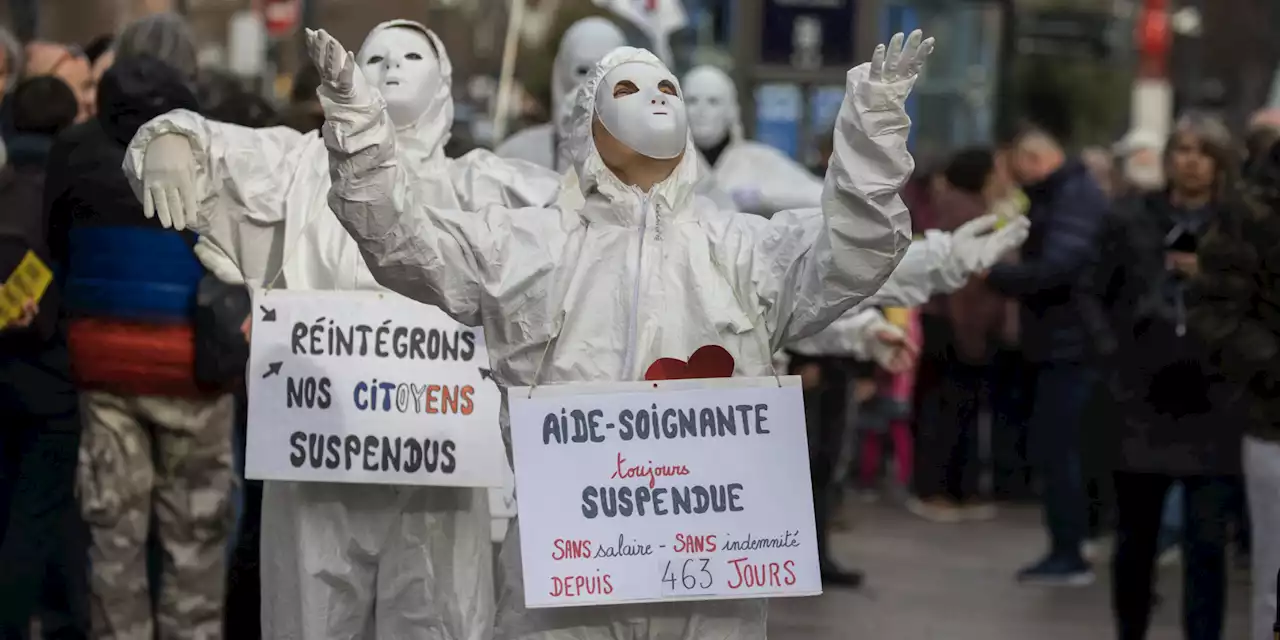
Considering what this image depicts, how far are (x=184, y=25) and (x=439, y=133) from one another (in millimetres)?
2024

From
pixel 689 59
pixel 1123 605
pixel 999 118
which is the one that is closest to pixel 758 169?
pixel 1123 605

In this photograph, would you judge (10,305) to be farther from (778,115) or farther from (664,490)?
(778,115)

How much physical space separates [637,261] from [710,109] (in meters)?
4.81

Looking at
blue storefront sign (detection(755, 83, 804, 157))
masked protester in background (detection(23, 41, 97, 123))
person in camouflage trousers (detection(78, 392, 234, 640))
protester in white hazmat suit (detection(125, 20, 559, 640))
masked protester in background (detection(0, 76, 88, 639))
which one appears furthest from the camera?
blue storefront sign (detection(755, 83, 804, 157))

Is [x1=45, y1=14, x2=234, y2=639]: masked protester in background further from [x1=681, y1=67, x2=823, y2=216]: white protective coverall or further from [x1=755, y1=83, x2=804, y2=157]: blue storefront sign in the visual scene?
[x1=755, y1=83, x2=804, y2=157]: blue storefront sign

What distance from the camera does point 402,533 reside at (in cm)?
625

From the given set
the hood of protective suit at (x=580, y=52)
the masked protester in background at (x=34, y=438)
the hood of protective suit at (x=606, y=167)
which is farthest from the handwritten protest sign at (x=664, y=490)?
the hood of protective suit at (x=580, y=52)

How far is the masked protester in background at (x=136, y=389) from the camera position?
7.04 m

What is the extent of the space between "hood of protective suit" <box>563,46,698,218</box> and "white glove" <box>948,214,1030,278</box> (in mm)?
1322

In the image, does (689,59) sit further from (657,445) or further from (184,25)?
(657,445)

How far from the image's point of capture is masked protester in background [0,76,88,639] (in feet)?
24.2

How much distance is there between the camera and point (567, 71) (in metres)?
8.42

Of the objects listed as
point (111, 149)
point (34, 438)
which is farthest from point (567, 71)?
point (34, 438)

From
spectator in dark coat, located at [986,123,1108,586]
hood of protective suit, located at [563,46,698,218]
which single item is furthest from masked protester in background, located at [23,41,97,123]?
spectator in dark coat, located at [986,123,1108,586]
